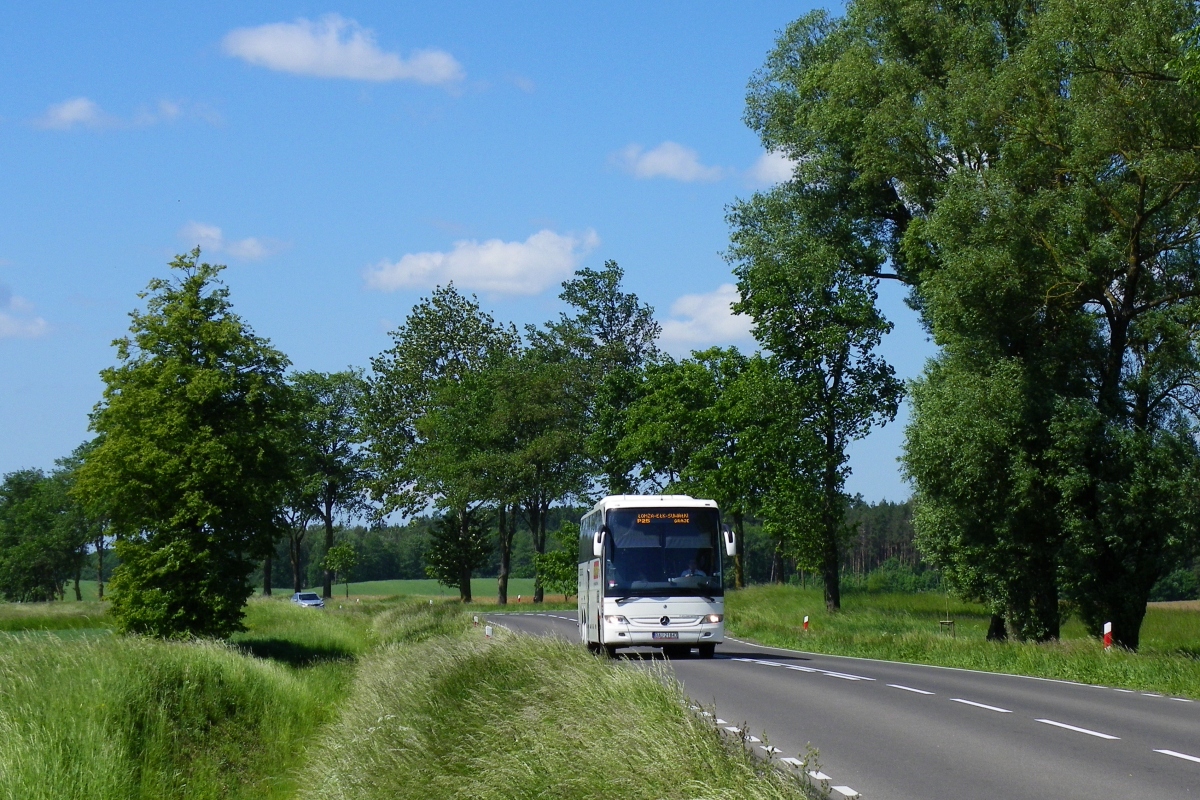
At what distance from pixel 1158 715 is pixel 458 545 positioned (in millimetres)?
75034

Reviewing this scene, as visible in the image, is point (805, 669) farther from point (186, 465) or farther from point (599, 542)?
point (186, 465)

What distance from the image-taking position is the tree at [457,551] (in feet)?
283

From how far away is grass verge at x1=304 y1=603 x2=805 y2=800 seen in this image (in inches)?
319

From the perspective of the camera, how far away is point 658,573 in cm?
2422

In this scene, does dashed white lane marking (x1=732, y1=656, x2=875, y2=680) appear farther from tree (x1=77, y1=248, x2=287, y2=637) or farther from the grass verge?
tree (x1=77, y1=248, x2=287, y2=637)

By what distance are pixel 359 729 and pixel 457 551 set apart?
71.3m

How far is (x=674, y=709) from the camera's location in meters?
9.99

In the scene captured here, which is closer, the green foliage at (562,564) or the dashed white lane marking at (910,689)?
the dashed white lane marking at (910,689)

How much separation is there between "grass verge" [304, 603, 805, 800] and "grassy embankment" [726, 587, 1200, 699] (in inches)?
373

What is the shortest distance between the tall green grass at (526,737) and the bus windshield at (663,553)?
204 inches

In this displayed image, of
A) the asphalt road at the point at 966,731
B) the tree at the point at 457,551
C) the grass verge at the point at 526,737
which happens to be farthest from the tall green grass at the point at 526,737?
the tree at the point at 457,551

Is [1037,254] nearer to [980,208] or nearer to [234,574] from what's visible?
[980,208]

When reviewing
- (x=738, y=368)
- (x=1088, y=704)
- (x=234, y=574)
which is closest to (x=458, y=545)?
(x=738, y=368)

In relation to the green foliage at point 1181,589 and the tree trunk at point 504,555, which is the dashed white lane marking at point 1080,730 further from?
the green foliage at point 1181,589
